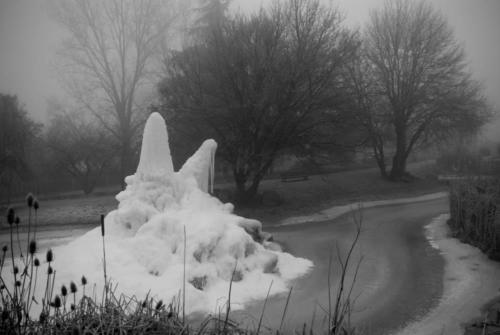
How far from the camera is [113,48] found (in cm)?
2884

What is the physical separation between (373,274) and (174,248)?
479cm

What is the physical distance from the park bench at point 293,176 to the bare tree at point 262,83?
284 inches

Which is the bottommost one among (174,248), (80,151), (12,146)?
(174,248)

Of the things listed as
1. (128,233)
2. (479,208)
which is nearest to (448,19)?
(479,208)

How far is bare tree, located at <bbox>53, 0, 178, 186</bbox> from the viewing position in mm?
27406

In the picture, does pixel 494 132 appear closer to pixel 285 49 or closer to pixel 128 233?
pixel 285 49

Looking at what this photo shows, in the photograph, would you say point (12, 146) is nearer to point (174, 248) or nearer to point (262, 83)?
point (262, 83)

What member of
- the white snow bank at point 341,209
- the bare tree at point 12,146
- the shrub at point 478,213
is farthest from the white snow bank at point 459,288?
the bare tree at point 12,146

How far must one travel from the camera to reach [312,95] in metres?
20.1

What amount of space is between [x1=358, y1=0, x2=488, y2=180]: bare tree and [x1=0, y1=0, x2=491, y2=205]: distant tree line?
93 mm

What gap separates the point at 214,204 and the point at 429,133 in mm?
24592

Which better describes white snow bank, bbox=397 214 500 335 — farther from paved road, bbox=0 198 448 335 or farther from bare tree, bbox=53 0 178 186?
bare tree, bbox=53 0 178 186

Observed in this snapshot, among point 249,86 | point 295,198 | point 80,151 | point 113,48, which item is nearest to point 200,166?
point 249,86

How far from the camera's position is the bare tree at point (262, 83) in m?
19.4
